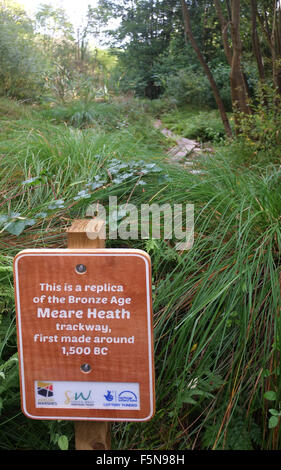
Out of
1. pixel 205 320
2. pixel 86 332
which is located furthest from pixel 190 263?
pixel 86 332

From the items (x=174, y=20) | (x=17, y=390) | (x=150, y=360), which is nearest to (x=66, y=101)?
(x=17, y=390)

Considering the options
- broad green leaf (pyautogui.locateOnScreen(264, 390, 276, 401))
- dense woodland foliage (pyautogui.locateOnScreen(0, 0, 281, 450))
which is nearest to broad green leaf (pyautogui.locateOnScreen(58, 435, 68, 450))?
dense woodland foliage (pyautogui.locateOnScreen(0, 0, 281, 450))

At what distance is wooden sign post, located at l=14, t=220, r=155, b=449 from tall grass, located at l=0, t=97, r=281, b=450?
0.37 meters

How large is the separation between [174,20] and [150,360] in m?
15.6

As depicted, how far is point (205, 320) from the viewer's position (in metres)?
1.92

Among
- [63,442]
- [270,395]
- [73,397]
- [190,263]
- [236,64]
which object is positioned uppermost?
[236,64]

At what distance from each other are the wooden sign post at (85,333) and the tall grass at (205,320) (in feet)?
1.21

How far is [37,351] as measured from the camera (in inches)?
55.6

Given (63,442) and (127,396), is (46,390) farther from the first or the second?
(63,442)

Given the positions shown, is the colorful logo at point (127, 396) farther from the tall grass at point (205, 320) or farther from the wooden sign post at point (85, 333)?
the tall grass at point (205, 320)

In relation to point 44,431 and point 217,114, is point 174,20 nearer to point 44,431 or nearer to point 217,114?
point 217,114

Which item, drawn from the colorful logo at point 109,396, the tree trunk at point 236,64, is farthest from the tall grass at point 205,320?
the tree trunk at point 236,64

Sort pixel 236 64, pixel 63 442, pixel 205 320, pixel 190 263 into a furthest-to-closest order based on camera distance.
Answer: pixel 236 64 → pixel 190 263 → pixel 205 320 → pixel 63 442

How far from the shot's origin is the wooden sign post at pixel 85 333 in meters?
1.37
